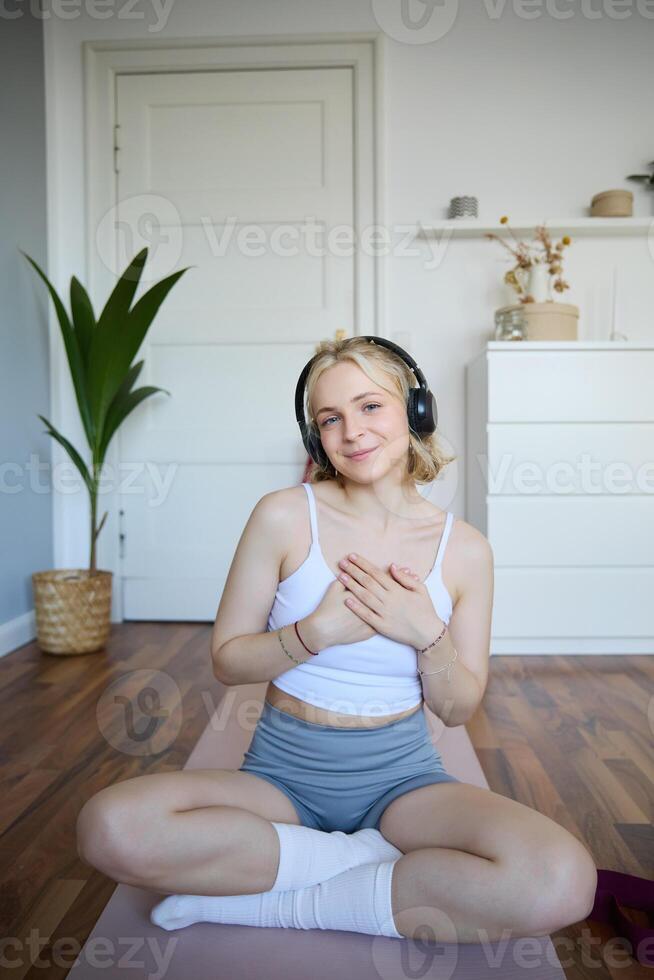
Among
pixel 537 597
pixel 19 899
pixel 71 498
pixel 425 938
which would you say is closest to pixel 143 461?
pixel 71 498

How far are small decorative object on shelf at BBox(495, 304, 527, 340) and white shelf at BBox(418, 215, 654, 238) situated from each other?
0.41 m

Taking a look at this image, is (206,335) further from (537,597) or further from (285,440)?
(537,597)

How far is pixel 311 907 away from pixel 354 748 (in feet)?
0.68

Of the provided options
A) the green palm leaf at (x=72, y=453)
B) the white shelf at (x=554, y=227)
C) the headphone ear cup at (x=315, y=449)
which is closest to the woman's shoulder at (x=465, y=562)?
the headphone ear cup at (x=315, y=449)

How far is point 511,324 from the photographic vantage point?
109 inches

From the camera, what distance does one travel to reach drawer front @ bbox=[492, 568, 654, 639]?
8.66ft

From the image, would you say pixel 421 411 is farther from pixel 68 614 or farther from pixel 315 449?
pixel 68 614

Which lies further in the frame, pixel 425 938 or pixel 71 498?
pixel 71 498

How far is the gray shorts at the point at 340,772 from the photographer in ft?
3.55

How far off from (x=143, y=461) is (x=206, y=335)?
58cm

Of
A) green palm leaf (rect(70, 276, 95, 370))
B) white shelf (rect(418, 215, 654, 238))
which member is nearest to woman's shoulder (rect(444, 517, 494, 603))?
green palm leaf (rect(70, 276, 95, 370))

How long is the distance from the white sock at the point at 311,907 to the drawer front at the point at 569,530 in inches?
69.7

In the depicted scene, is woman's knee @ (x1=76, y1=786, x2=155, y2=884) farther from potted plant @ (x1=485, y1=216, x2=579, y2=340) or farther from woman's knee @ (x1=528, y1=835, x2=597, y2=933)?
potted plant @ (x1=485, y1=216, x2=579, y2=340)

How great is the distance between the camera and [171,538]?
3223mm
